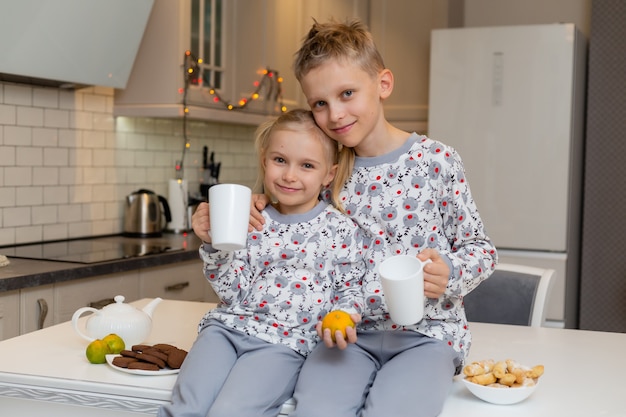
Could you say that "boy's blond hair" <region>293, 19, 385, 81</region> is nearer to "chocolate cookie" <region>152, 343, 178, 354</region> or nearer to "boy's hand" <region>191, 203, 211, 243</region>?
"boy's hand" <region>191, 203, 211, 243</region>

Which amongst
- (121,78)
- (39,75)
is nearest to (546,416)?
(39,75)

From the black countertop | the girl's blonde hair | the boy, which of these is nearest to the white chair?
the boy

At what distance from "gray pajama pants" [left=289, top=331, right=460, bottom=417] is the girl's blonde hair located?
30 cm

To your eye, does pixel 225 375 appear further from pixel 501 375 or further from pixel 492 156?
pixel 492 156

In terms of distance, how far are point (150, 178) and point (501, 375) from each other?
2.75m

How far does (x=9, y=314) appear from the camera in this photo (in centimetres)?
235

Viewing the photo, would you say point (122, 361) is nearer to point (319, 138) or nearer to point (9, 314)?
point (319, 138)

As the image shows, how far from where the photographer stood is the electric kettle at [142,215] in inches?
140

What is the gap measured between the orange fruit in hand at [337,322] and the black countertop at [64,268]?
4.23 feet

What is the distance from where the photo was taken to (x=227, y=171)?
4.32 metres

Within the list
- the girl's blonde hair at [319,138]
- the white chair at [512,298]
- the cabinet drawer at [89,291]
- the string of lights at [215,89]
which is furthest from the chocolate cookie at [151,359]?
the string of lights at [215,89]

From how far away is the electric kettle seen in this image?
3549 millimetres

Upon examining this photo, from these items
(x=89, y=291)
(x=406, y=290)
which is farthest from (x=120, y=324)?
(x=89, y=291)

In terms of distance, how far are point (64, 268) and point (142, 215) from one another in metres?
1.05
